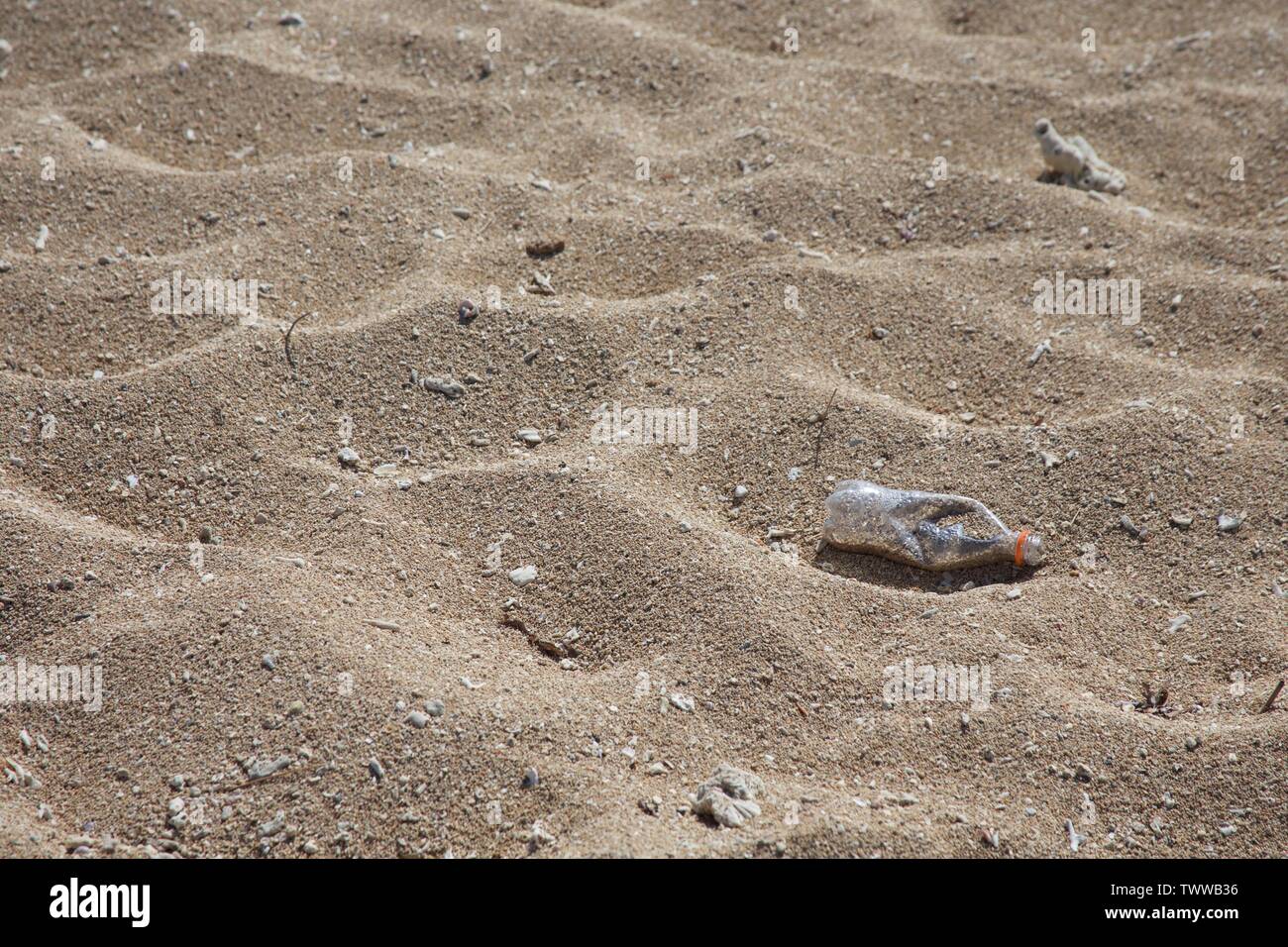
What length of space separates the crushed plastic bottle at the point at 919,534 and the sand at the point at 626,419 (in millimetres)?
38

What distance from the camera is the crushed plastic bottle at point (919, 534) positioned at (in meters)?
1.91

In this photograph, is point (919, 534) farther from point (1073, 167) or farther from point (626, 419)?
point (1073, 167)

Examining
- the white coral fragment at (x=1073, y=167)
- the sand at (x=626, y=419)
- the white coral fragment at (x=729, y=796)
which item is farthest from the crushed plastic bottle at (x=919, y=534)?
the white coral fragment at (x=1073, y=167)

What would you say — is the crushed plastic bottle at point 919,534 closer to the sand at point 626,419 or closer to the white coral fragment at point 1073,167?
the sand at point 626,419

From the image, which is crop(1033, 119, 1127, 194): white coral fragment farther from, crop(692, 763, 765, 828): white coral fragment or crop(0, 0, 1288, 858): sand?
crop(692, 763, 765, 828): white coral fragment

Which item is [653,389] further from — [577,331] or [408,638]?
[408,638]

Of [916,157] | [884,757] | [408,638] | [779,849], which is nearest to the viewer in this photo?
[779,849]

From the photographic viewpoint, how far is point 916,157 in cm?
269

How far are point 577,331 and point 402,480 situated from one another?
0.48 m

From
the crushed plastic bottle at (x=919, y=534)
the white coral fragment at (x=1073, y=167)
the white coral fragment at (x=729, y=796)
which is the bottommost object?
the white coral fragment at (x=729, y=796)

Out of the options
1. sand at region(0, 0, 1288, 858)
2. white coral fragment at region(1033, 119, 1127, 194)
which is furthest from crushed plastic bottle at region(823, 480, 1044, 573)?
white coral fragment at region(1033, 119, 1127, 194)

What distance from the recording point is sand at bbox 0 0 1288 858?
160 centimetres

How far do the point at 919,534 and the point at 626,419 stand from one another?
0.57 meters

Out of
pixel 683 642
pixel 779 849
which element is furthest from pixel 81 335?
pixel 779 849
